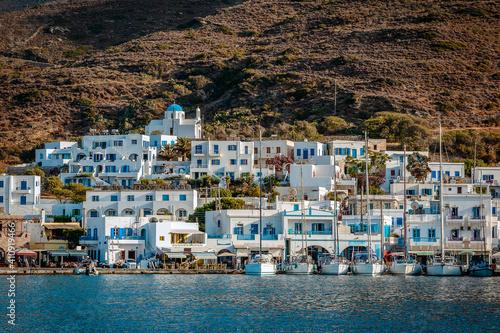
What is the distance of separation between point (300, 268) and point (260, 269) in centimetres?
338

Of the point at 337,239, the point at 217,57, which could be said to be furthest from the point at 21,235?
the point at 217,57

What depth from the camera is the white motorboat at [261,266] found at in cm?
6688

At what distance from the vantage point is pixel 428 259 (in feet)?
244

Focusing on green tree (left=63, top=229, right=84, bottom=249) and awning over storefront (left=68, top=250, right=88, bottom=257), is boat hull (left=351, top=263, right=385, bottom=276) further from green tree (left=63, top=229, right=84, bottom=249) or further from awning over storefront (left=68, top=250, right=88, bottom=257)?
green tree (left=63, top=229, right=84, bottom=249)

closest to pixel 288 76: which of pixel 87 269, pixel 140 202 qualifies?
pixel 140 202

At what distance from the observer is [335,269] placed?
67062mm

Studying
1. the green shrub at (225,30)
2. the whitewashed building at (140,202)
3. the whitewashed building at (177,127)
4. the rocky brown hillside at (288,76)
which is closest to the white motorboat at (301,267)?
the whitewashed building at (140,202)

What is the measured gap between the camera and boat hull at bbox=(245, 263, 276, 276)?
66.8 metres

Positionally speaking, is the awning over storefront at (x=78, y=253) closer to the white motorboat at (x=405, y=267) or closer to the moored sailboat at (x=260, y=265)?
the moored sailboat at (x=260, y=265)

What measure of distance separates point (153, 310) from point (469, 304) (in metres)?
19.0

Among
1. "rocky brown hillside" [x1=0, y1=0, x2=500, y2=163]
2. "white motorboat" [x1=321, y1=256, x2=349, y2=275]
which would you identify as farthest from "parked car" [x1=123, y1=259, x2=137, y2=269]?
"rocky brown hillside" [x1=0, y1=0, x2=500, y2=163]

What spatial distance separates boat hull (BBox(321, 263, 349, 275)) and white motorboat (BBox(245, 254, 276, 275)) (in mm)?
4318

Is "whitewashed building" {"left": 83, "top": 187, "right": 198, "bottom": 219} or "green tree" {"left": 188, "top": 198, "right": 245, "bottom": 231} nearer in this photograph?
"green tree" {"left": 188, "top": 198, "right": 245, "bottom": 231}

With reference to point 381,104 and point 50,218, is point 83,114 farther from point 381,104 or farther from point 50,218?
point 50,218
